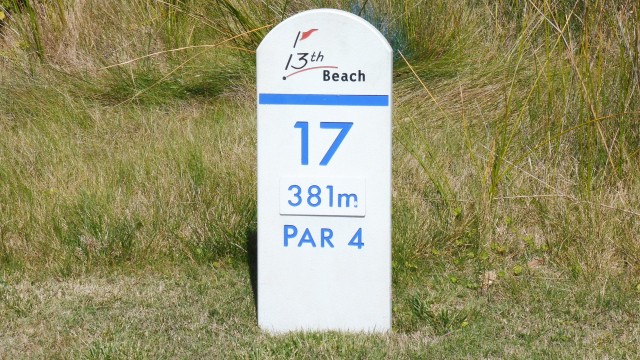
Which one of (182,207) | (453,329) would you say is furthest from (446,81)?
(453,329)

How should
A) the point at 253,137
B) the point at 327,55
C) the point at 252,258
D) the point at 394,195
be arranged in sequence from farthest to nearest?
1. the point at 253,137
2. the point at 394,195
3. the point at 252,258
4. the point at 327,55

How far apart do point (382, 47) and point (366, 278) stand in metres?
0.96

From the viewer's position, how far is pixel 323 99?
393 cm

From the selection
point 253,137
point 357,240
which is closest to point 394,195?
point 253,137

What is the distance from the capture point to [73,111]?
693cm

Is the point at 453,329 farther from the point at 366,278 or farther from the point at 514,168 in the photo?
the point at 514,168

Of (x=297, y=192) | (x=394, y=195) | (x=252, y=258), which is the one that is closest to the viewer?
(x=297, y=192)

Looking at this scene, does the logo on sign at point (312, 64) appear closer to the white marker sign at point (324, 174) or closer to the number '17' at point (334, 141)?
the white marker sign at point (324, 174)

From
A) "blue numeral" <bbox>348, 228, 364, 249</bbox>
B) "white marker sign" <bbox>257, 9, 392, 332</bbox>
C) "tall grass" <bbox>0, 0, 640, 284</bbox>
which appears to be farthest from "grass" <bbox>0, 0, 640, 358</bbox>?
"blue numeral" <bbox>348, 228, 364, 249</bbox>

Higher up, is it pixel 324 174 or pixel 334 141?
pixel 334 141

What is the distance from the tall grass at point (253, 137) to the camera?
510cm

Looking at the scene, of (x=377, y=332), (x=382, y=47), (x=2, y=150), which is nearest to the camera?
(x=382, y=47)

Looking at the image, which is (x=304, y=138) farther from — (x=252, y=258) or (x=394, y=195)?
(x=394, y=195)

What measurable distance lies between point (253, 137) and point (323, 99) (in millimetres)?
2296
